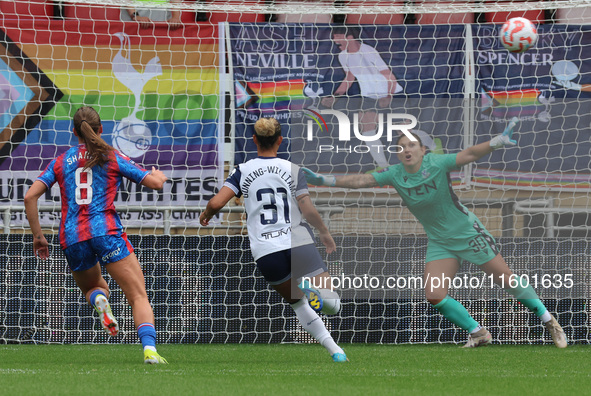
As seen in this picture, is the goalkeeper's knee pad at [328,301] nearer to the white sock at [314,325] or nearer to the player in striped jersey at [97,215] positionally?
the white sock at [314,325]

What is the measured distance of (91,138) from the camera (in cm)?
640

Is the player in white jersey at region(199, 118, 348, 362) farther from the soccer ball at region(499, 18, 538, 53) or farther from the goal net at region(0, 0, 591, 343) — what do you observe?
the soccer ball at region(499, 18, 538, 53)

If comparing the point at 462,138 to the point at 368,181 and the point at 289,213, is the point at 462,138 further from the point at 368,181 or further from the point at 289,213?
the point at 289,213

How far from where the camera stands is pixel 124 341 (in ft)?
30.5

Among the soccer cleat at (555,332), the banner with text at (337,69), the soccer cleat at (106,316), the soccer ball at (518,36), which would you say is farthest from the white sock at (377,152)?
the soccer cleat at (106,316)

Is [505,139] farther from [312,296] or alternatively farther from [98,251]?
[98,251]

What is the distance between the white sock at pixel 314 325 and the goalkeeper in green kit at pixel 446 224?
84.5 inches

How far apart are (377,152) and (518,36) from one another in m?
1.78

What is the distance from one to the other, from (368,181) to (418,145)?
576 millimetres

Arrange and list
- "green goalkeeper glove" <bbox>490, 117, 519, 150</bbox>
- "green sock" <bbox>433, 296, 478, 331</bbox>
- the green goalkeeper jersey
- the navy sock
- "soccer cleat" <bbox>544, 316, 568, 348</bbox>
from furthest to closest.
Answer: the green goalkeeper jersey → "soccer cleat" <bbox>544, 316, 568, 348</bbox> → "green sock" <bbox>433, 296, 478, 331</bbox> → "green goalkeeper glove" <bbox>490, 117, 519, 150</bbox> → the navy sock

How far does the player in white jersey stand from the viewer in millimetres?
6676

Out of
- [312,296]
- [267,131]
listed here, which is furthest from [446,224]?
[267,131]

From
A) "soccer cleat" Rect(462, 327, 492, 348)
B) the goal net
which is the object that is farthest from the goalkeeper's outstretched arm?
"soccer cleat" Rect(462, 327, 492, 348)

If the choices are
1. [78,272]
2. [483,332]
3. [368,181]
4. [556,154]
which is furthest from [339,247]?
[78,272]
